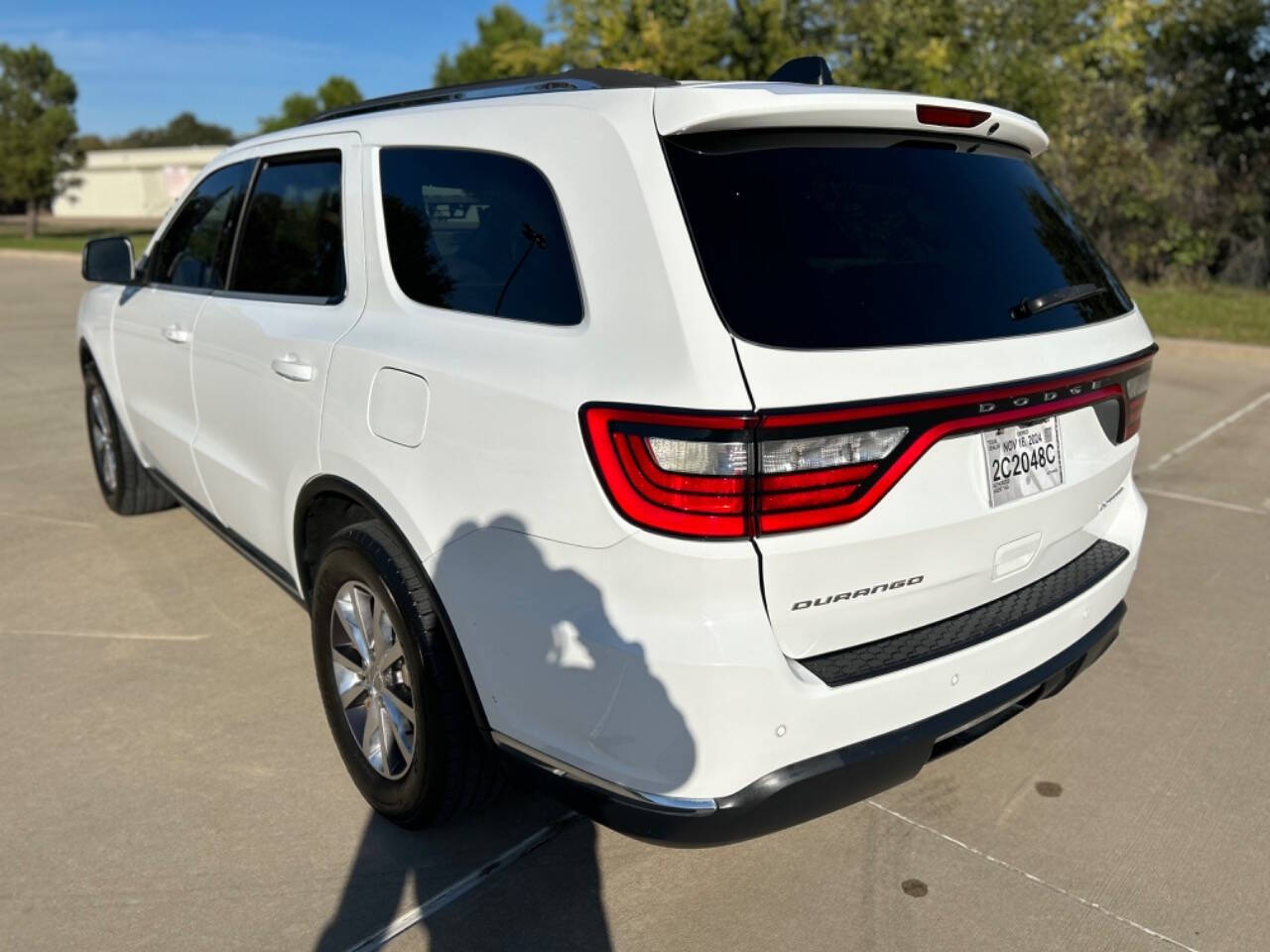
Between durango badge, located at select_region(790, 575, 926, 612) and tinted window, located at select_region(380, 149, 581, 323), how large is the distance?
73 centimetres

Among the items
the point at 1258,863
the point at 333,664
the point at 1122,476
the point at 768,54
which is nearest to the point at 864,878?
the point at 1258,863

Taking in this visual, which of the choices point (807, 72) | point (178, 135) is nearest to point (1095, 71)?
point (807, 72)

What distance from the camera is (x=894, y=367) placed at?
2104 mm

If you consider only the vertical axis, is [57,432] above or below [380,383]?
below

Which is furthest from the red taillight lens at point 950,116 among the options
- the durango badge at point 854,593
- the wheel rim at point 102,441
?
the wheel rim at point 102,441

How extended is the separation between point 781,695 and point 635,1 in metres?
20.7

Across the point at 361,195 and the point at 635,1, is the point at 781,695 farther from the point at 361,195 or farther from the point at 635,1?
the point at 635,1

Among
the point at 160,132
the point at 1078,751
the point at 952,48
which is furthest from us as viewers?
the point at 160,132

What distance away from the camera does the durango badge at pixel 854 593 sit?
208cm

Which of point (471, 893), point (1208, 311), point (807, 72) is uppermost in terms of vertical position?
point (807, 72)

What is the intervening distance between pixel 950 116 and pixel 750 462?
3.50 feet

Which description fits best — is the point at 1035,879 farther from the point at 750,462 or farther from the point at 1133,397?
the point at 750,462

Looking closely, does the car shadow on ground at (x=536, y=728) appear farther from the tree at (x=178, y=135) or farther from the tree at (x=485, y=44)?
the tree at (x=178, y=135)

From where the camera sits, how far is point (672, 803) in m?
2.11
